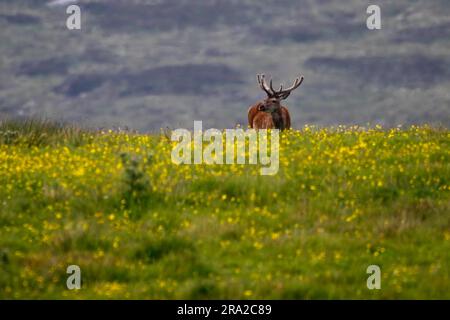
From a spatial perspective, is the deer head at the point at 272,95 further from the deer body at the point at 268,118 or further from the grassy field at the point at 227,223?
the grassy field at the point at 227,223

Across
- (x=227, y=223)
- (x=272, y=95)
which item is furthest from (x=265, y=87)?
(x=227, y=223)

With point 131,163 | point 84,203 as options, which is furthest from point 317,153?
point 84,203

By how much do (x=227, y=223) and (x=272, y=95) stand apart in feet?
36.8

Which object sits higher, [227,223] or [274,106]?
[274,106]

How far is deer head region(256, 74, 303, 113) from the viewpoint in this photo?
23.7 meters

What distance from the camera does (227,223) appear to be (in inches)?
525

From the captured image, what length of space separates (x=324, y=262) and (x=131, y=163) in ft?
15.8

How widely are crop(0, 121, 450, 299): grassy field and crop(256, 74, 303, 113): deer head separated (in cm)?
532

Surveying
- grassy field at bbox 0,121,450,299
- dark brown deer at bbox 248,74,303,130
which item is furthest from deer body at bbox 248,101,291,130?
grassy field at bbox 0,121,450,299

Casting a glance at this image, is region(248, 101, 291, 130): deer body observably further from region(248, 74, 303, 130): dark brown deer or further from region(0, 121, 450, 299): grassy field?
region(0, 121, 450, 299): grassy field

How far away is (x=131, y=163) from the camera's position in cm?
1508

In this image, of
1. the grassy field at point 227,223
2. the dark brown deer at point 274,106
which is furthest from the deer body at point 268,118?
the grassy field at point 227,223

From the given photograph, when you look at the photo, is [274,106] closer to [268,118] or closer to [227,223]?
[268,118]
